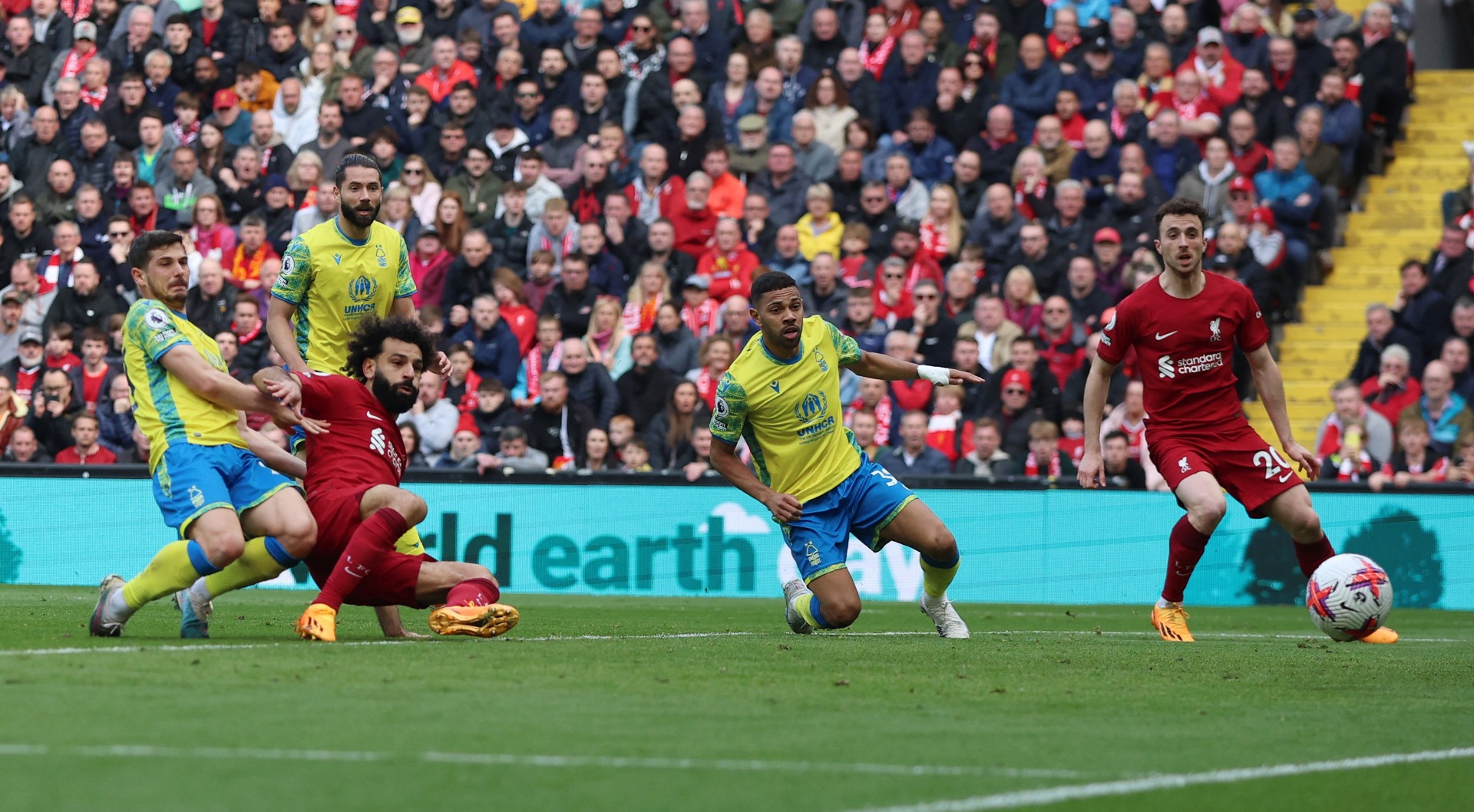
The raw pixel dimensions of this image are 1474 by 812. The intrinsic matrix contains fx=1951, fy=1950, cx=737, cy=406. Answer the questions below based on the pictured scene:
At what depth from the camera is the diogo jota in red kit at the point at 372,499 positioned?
29.7 ft

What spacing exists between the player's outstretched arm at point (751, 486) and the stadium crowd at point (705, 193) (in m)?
6.25

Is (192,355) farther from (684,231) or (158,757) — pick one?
(684,231)

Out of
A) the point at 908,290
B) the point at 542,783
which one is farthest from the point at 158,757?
the point at 908,290

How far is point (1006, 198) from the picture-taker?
18.8m

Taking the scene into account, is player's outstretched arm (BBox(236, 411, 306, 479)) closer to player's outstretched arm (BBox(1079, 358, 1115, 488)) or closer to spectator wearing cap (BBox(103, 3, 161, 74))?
player's outstretched arm (BBox(1079, 358, 1115, 488))

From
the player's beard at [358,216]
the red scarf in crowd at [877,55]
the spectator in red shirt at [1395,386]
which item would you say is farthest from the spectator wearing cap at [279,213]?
the spectator in red shirt at [1395,386]

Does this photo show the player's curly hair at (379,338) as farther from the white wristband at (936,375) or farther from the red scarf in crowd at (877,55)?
the red scarf in crowd at (877,55)

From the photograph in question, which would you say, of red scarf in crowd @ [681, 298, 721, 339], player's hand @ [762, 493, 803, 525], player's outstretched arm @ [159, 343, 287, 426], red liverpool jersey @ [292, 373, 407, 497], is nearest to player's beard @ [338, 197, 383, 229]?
red liverpool jersey @ [292, 373, 407, 497]

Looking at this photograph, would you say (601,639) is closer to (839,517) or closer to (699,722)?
(839,517)

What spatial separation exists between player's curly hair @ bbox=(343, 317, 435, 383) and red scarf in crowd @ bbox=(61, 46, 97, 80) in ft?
52.3

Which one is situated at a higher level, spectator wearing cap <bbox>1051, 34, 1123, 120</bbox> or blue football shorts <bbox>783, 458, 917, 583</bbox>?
spectator wearing cap <bbox>1051, 34, 1123, 120</bbox>

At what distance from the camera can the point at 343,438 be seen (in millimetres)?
9531

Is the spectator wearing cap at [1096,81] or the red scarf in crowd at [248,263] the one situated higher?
the spectator wearing cap at [1096,81]

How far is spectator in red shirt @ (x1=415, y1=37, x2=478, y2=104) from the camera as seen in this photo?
22.1 metres
